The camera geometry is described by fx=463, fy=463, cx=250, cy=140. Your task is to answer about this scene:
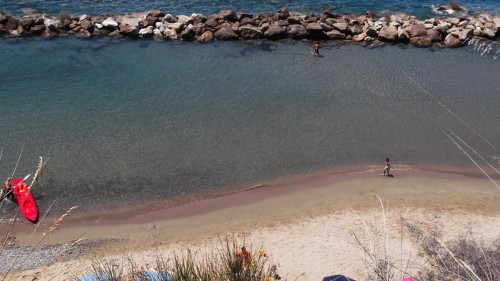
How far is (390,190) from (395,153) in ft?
11.4

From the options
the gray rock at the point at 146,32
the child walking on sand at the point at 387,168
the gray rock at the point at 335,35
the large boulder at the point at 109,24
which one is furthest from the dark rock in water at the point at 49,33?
the child walking on sand at the point at 387,168

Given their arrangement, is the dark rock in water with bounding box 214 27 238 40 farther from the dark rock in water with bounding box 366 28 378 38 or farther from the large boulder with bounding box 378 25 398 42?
the large boulder with bounding box 378 25 398 42

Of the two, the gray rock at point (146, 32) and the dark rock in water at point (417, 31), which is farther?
the dark rock in water at point (417, 31)

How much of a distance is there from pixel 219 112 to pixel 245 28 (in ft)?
37.3

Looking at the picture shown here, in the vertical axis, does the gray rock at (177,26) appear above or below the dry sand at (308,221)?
above

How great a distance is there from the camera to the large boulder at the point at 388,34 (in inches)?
1432

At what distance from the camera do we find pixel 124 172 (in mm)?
23156

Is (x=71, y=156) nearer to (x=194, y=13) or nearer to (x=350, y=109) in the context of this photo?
(x=350, y=109)

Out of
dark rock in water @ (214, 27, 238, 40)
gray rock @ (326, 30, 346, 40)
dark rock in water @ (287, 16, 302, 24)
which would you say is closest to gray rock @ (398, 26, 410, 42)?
gray rock @ (326, 30, 346, 40)

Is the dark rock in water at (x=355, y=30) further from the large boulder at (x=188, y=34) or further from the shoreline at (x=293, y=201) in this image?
the shoreline at (x=293, y=201)

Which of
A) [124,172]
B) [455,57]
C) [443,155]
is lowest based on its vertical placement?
[124,172]

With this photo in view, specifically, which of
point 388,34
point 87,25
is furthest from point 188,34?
→ point 388,34

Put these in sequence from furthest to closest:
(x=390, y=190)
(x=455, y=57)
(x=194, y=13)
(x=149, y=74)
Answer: (x=194, y=13), (x=455, y=57), (x=149, y=74), (x=390, y=190)

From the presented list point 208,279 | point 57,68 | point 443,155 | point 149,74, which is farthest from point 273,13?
point 208,279
